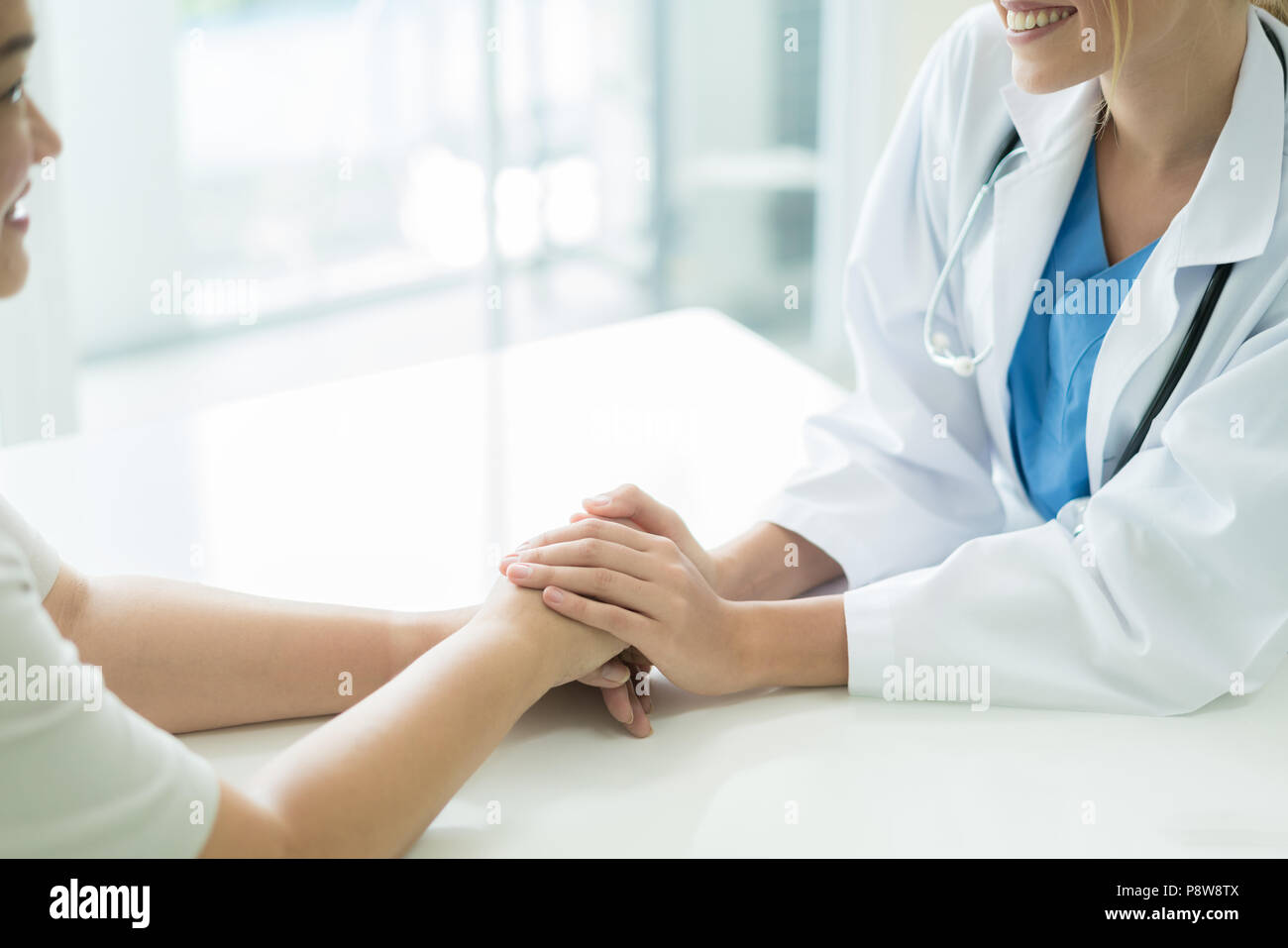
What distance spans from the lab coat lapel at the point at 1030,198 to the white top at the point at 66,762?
37.6 inches

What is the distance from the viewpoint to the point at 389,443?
1624mm

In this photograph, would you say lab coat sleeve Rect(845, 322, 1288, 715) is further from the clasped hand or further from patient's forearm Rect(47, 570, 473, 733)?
patient's forearm Rect(47, 570, 473, 733)

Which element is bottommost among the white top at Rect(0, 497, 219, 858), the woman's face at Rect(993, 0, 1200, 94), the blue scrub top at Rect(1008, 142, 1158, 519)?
the white top at Rect(0, 497, 219, 858)

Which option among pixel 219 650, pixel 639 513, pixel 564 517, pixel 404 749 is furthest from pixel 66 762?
pixel 564 517

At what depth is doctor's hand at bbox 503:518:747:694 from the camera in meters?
1.10

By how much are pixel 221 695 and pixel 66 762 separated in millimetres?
341

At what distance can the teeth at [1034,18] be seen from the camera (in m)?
1.19

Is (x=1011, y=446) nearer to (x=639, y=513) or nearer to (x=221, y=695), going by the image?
(x=639, y=513)

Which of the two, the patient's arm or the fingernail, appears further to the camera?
the fingernail

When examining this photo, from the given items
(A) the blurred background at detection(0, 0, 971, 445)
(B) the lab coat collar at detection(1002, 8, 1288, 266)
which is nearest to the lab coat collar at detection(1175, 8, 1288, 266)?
(B) the lab coat collar at detection(1002, 8, 1288, 266)

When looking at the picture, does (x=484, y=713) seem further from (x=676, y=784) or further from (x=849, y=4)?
(x=849, y=4)

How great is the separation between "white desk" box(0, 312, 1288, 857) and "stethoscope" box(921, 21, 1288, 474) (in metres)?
0.27
